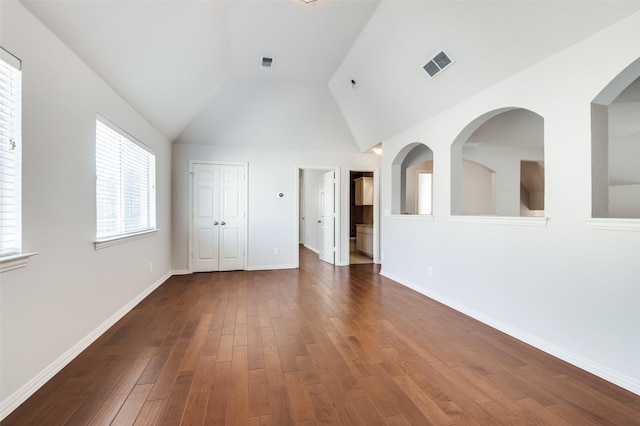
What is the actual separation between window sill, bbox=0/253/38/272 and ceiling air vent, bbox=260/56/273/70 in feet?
10.9

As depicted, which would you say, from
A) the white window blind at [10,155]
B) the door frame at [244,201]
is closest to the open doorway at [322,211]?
the door frame at [244,201]

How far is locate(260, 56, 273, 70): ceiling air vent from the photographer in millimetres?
3916

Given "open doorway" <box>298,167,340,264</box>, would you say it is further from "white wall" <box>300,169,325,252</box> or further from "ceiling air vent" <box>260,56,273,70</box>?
"ceiling air vent" <box>260,56,273,70</box>

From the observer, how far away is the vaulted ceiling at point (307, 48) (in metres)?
2.23

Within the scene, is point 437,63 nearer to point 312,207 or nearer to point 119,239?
point 119,239

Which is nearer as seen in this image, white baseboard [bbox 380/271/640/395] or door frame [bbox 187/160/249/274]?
white baseboard [bbox 380/271/640/395]

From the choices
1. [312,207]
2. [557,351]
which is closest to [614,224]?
[557,351]

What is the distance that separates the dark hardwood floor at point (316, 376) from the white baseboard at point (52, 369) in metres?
0.05

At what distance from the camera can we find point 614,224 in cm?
202

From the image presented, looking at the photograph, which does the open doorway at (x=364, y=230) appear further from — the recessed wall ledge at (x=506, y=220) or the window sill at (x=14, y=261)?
the window sill at (x=14, y=261)

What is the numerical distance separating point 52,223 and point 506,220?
3.85 metres

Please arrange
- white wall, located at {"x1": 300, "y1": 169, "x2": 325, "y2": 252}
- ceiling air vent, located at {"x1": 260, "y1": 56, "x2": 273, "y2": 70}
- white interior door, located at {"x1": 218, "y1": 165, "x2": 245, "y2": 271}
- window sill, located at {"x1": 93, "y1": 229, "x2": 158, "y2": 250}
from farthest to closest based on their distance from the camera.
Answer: white wall, located at {"x1": 300, "y1": 169, "x2": 325, "y2": 252} → white interior door, located at {"x1": 218, "y1": 165, "x2": 245, "y2": 271} → ceiling air vent, located at {"x1": 260, "y1": 56, "x2": 273, "y2": 70} → window sill, located at {"x1": 93, "y1": 229, "x2": 158, "y2": 250}

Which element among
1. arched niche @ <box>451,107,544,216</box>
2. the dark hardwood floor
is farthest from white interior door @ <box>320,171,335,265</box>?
the dark hardwood floor

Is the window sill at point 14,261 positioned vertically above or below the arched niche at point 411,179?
below
